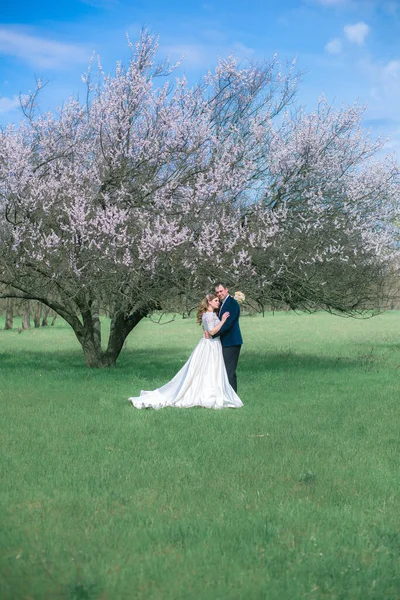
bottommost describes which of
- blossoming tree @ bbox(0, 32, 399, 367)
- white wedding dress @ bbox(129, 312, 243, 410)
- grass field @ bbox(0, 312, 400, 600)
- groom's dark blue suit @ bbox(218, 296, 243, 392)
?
grass field @ bbox(0, 312, 400, 600)

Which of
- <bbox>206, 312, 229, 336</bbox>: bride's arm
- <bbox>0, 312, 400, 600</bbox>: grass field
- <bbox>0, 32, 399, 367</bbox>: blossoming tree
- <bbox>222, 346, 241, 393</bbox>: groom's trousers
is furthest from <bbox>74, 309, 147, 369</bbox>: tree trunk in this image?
<bbox>206, 312, 229, 336</bbox>: bride's arm

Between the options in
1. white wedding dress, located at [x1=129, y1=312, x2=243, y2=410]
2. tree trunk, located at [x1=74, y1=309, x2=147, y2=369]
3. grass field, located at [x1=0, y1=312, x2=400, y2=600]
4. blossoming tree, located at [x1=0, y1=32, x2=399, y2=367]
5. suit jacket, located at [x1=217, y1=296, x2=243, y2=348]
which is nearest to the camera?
grass field, located at [x1=0, y1=312, x2=400, y2=600]

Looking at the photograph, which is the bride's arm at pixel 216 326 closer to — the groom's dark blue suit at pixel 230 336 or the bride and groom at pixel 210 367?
the bride and groom at pixel 210 367

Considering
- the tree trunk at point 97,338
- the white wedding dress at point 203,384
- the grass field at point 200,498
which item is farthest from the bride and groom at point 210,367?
the tree trunk at point 97,338

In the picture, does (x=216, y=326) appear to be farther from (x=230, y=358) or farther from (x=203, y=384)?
(x=203, y=384)

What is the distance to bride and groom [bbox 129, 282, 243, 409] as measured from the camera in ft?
44.4

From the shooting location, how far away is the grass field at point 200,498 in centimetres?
490

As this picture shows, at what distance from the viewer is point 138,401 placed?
13.4 metres

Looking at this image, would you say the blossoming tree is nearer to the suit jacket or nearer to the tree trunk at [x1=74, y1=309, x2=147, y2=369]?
the tree trunk at [x1=74, y1=309, x2=147, y2=369]

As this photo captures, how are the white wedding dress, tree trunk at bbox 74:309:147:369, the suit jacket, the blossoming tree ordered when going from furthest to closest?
tree trunk at bbox 74:309:147:369 < the blossoming tree < the suit jacket < the white wedding dress

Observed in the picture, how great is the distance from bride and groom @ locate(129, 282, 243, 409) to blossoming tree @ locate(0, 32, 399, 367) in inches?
114

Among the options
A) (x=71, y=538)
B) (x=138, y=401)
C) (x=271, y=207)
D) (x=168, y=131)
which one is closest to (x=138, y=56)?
(x=168, y=131)

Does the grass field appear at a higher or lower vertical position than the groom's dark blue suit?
lower

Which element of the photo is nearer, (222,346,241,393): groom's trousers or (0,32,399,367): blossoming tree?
(222,346,241,393): groom's trousers
